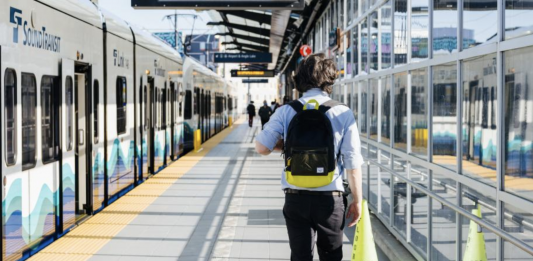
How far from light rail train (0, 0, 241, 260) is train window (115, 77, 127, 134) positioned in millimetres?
14

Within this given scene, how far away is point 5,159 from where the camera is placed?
521cm

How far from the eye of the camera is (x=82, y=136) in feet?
25.1

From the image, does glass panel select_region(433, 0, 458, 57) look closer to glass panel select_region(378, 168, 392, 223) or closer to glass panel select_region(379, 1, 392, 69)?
glass panel select_region(379, 1, 392, 69)

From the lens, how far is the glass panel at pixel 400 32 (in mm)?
6508

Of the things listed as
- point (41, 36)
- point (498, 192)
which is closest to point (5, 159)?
point (41, 36)

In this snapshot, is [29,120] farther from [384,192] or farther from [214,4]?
[214,4]

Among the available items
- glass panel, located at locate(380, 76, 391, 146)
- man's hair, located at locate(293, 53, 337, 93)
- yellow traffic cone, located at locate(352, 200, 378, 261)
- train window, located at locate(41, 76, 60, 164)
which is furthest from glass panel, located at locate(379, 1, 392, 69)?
man's hair, located at locate(293, 53, 337, 93)

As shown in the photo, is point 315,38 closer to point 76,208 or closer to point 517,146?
point 76,208

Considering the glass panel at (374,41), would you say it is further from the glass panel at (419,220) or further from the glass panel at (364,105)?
the glass panel at (419,220)

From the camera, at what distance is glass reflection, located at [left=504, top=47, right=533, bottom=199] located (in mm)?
3363

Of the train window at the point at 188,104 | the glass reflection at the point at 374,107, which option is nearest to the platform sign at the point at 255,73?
the train window at the point at 188,104

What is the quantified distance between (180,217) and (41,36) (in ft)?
11.5

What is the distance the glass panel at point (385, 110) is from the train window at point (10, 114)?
3.77m

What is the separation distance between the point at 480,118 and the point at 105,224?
5.22 meters
